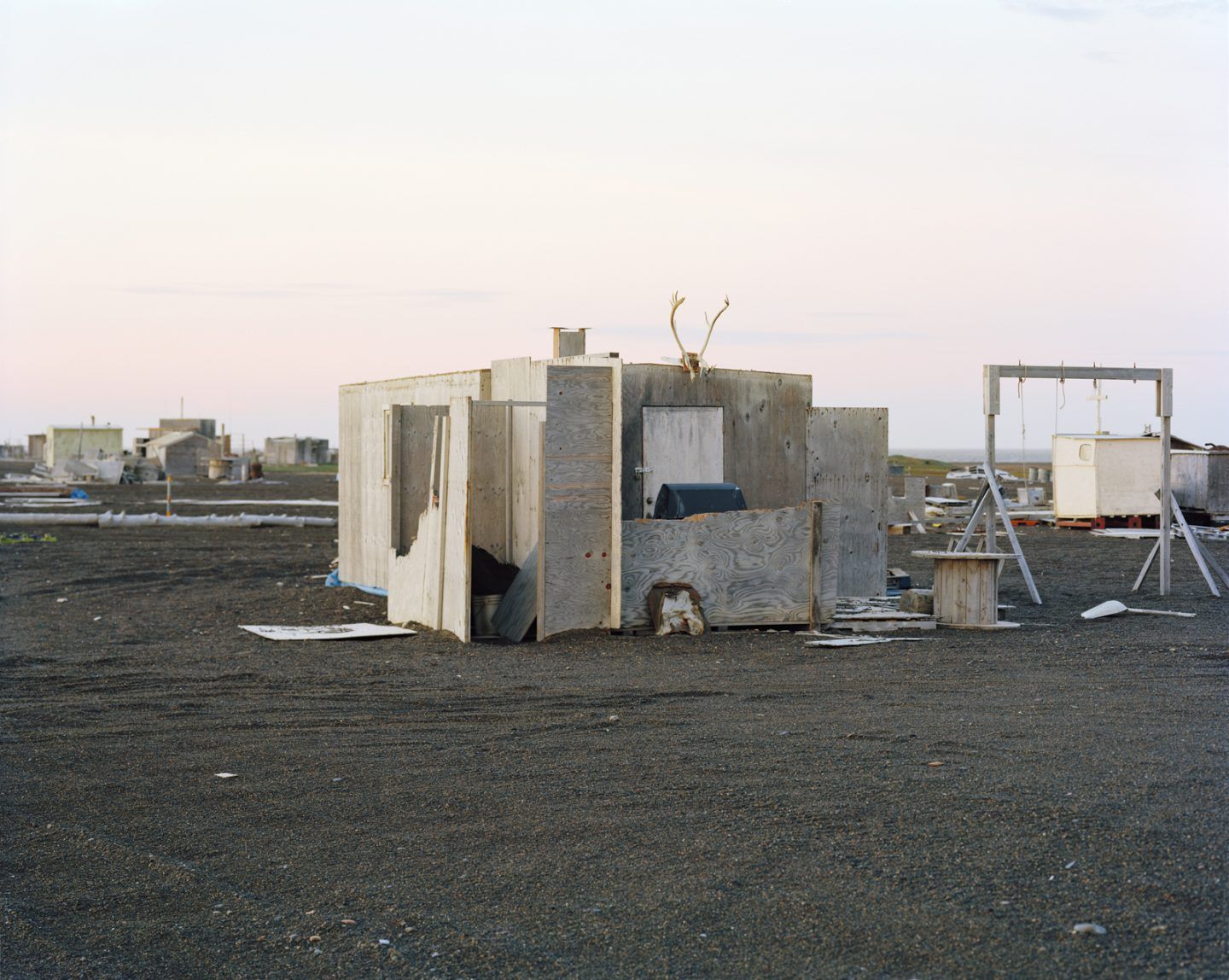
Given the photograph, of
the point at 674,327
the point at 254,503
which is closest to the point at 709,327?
the point at 674,327

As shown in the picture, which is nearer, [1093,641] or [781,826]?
[781,826]

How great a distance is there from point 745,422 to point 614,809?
28.2 ft

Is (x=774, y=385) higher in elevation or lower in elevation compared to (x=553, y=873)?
higher

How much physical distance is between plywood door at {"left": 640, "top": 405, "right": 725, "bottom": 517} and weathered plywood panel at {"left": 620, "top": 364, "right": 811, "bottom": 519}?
71 mm

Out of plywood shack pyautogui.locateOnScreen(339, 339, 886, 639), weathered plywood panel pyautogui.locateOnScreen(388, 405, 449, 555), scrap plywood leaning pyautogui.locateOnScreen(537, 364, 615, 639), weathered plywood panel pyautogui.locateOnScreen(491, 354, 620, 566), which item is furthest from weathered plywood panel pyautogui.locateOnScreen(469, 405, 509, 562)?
scrap plywood leaning pyautogui.locateOnScreen(537, 364, 615, 639)

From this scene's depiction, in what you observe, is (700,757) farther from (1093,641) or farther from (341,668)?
(1093,641)

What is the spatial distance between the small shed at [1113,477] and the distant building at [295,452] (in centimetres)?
6288

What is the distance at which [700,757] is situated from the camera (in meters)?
7.00

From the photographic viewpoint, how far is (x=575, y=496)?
1170 cm

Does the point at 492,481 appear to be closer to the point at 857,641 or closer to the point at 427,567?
the point at 427,567

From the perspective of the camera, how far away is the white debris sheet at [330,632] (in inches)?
461

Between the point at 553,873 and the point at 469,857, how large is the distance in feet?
1.34

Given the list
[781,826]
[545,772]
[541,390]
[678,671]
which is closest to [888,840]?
[781,826]

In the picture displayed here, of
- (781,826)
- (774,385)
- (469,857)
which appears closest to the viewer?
(469,857)
